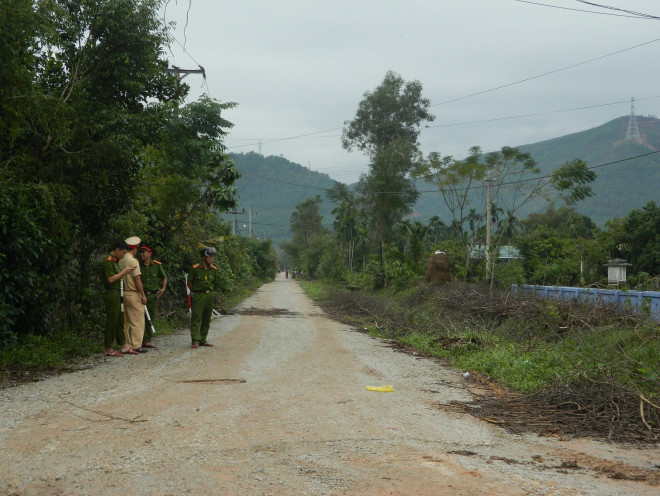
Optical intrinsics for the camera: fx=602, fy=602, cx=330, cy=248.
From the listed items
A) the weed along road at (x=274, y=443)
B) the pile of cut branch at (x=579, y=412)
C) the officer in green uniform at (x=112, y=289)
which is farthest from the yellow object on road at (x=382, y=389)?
the officer in green uniform at (x=112, y=289)

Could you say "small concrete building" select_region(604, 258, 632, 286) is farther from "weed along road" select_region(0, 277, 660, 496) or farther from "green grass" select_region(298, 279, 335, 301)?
"weed along road" select_region(0, 277, 660, 496)

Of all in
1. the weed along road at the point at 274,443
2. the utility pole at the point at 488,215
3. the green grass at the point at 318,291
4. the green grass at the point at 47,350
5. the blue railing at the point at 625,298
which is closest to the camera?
the weed along road at the point at 274,443

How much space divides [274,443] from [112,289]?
6.10 metres

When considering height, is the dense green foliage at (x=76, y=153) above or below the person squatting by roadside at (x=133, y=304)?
above

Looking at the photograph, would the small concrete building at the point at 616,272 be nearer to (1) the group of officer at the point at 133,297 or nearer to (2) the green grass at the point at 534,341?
(2) the green grass at the point at 534,341

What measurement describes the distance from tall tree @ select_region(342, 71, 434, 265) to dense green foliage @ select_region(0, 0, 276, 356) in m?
26.3

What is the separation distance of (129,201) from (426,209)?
612 feet

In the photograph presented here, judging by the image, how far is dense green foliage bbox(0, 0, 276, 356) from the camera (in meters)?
8.62

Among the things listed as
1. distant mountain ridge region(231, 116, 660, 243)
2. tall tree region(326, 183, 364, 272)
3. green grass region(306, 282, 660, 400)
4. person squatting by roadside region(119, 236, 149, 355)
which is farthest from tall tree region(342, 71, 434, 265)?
distant mountain ridge region(231, 116, 660, 243)

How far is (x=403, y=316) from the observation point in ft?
60.9

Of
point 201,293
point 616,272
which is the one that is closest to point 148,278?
point 201,293

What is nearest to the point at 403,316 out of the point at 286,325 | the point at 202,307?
the point at 286,325

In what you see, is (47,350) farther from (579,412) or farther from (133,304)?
(579,412)

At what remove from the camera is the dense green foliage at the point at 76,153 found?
28.3ft
